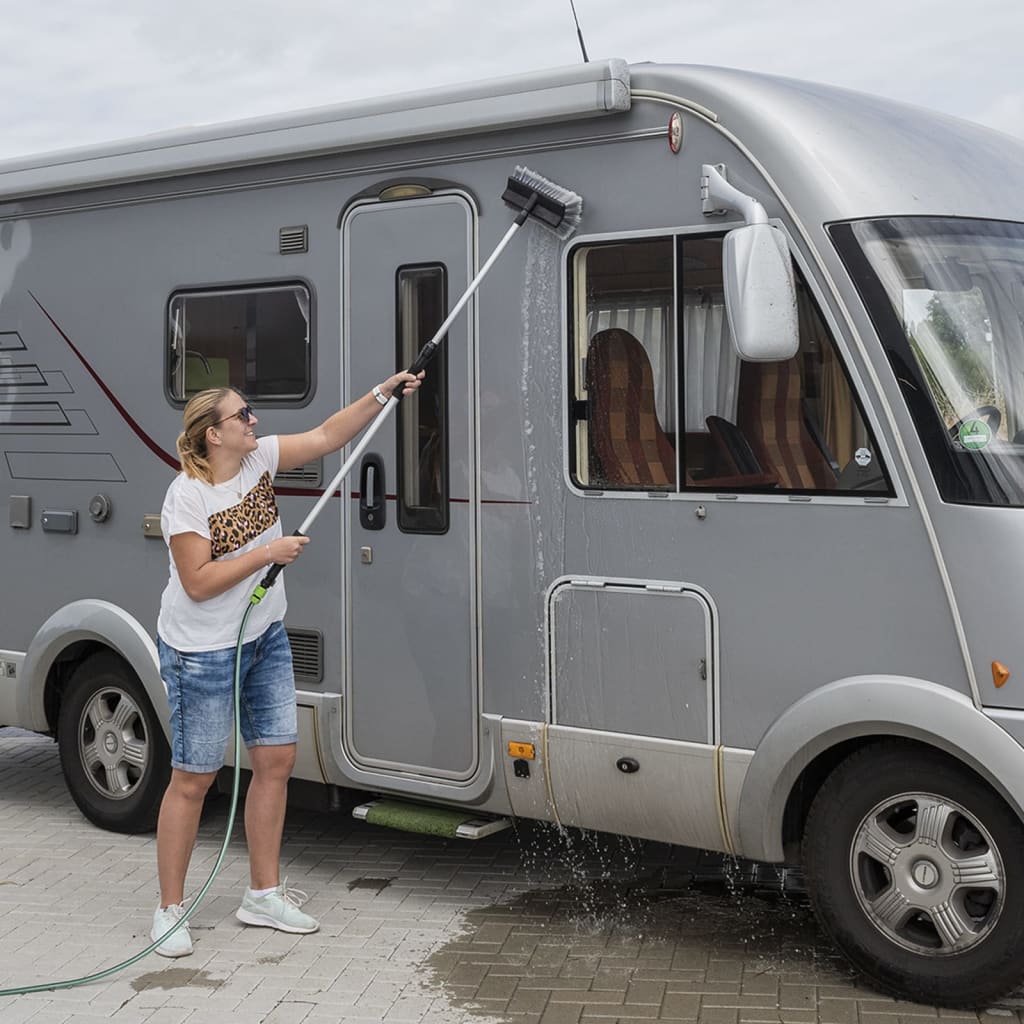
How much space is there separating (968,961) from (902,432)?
158 centimetres

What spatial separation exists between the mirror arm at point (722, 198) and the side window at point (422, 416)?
3.81ft

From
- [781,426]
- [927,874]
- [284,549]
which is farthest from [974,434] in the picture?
[284,549]

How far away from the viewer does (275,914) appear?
5.82 meters

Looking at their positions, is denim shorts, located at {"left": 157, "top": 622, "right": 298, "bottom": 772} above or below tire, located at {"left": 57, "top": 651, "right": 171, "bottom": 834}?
above

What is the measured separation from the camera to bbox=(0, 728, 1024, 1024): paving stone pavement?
5.07 metres

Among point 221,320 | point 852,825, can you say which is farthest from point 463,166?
point 852,825

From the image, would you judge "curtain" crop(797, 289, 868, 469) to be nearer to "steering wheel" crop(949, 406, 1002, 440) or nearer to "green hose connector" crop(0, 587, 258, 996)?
"steering wheel" crop(949, 406, 1002, 440)

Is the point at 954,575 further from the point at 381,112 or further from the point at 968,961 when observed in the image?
the point at 381,112

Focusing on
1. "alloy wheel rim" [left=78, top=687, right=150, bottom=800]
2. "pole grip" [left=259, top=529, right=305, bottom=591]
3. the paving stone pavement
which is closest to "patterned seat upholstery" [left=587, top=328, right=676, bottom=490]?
"pole grip" [left=259, top=529, right=305, bottom=591]

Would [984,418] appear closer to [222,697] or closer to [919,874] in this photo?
[919,874]

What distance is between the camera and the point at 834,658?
16.4ft

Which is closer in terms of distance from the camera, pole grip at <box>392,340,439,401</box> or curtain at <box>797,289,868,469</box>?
curtain at <box>797,289,868,469</box>

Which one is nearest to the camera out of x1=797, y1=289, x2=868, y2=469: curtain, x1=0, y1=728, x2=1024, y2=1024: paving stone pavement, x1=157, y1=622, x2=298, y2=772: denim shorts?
x1=797, y1=289, x2=868, y2=469: curtain

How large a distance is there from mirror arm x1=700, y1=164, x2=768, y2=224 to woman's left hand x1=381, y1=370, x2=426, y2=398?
115 centimetres
